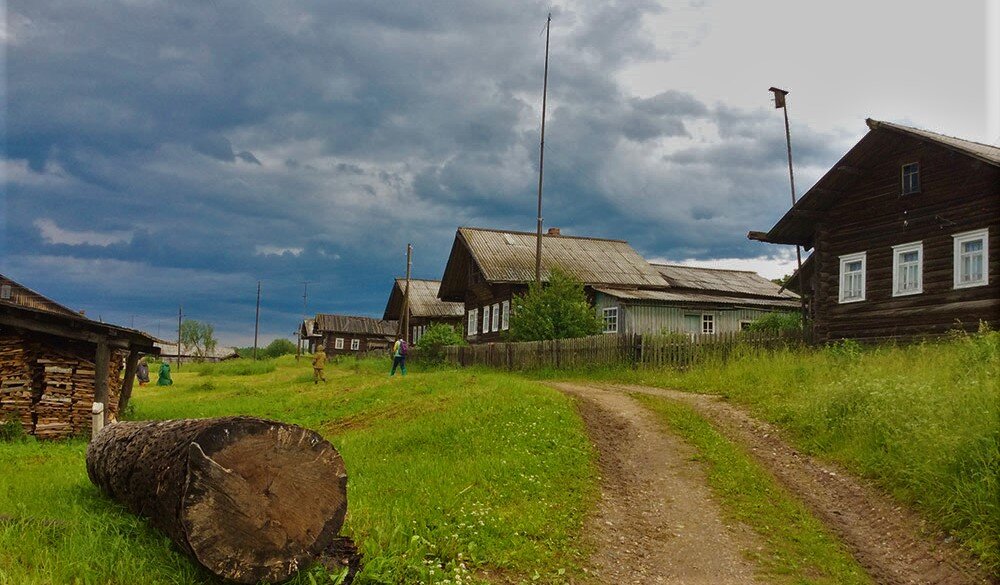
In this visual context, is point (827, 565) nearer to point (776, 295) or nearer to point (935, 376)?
point (935, 376)

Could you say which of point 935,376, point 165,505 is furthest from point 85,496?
point 935,376

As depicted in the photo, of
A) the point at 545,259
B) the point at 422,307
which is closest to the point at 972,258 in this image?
the point at 545,259

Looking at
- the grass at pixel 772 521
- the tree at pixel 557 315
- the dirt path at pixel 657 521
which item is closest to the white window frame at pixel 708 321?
the tree at pixel 557 315

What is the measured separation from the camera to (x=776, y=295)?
3975cm

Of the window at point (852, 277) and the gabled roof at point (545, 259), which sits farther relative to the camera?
the gabled roof at point (545, 259)

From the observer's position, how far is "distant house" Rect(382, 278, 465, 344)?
55.2 meters

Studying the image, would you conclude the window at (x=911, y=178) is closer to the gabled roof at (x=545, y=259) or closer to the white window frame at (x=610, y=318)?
the white window frame at (x=610, y=318)

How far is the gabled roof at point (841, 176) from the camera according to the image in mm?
19266

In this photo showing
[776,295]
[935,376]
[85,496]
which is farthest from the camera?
[776,295]

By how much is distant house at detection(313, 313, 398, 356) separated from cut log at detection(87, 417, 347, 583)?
6793 centimetres

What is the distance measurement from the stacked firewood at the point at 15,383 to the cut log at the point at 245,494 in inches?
395

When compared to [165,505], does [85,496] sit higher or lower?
lower

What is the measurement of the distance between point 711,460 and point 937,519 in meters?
3.35

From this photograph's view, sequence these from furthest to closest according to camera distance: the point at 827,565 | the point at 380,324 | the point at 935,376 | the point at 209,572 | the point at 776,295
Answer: the point at 380,324 → the point at 776,295 → the point at 935,376 → the point at 827,565 → the point at 209,572
